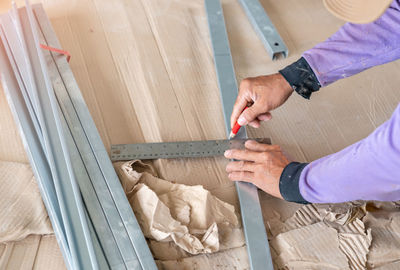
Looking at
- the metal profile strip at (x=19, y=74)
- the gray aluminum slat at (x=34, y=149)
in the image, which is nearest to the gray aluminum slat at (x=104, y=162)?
the metal profile strip at (x=19, y=74)

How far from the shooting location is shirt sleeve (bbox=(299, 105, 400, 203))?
4.48ft

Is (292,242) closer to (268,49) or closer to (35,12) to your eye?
(268,49)

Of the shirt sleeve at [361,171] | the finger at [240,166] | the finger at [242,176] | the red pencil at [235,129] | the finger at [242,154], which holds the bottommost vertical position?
the shirt sleeve at [361,171]

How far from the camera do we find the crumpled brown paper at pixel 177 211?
1.78m

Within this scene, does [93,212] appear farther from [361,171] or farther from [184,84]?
[361,171]

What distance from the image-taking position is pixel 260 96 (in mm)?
1964

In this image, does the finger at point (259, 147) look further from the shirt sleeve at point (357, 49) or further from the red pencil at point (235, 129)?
the shirt sleeve at point (357, 49)

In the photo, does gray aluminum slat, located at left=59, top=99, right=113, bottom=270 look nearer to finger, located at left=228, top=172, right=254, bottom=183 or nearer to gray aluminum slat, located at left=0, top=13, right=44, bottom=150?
gray aluminum slat, located at left=0, top=13, right=44, bottom=150

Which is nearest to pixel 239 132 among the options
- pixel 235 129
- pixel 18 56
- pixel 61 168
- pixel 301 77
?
pixel 235 129

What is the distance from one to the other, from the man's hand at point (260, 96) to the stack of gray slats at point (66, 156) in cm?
65

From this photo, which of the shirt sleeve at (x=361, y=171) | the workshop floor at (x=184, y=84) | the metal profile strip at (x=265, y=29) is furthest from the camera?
the metal profile strip at (x=265, y=29)

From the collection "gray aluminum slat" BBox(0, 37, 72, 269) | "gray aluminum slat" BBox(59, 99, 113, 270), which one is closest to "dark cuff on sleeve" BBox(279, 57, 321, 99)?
"gray aluminum slat" BBox(59, 99, 113, 270)

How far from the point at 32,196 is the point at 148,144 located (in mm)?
586

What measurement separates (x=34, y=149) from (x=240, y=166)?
36.7 inches
